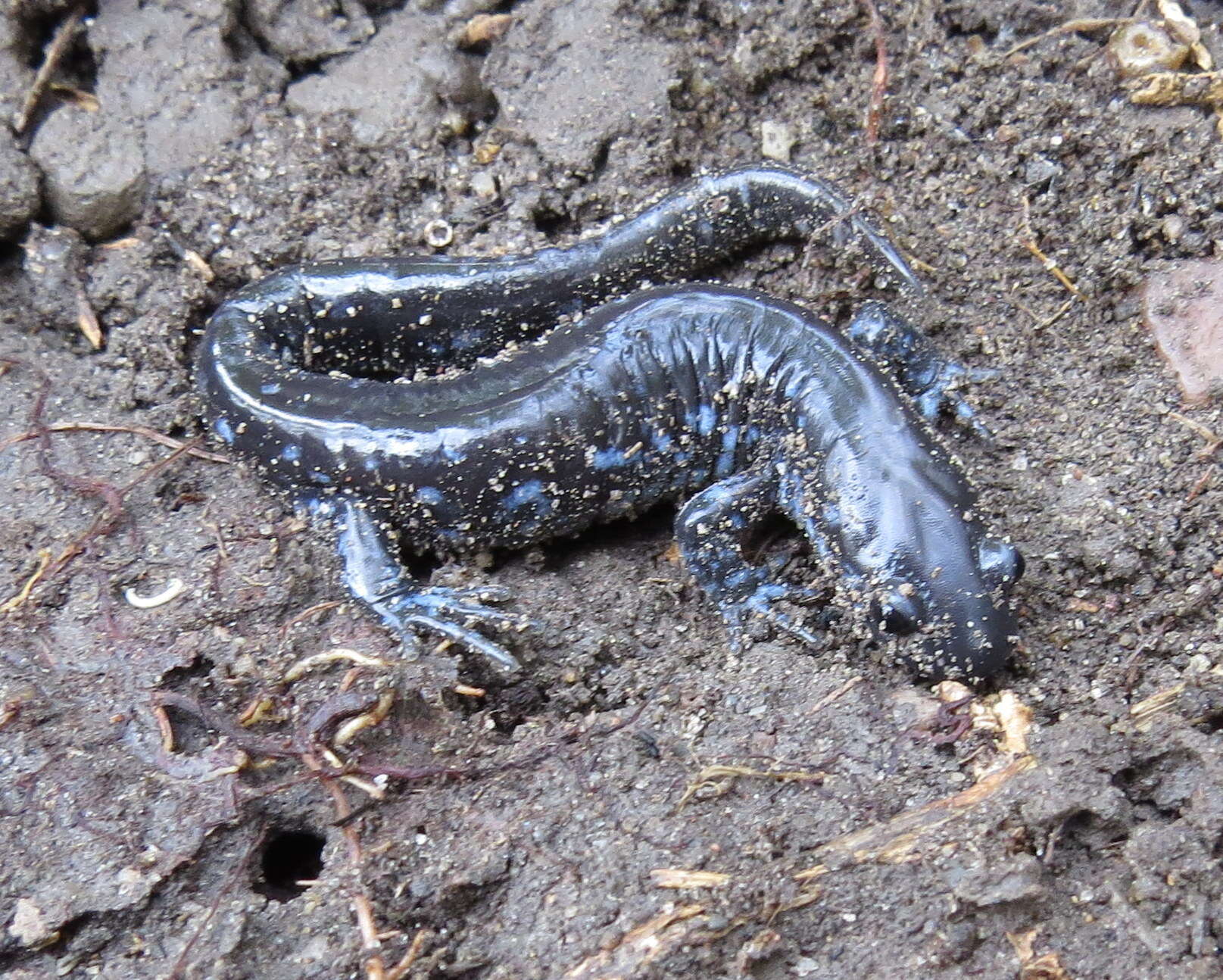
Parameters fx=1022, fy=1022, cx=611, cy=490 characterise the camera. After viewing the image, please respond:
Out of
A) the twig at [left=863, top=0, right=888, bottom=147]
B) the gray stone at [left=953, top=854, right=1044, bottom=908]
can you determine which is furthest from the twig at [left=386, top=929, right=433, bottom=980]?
the twig at [left=863, top=0, right=888, bottom=147]

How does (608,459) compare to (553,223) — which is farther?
(553,223)

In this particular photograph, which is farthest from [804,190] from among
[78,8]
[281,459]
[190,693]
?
[78,8]

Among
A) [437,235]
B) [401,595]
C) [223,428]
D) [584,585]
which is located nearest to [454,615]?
[401,595]

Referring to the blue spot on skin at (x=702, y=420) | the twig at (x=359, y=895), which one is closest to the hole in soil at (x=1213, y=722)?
the blue spot on skin at (x=702, y=420)

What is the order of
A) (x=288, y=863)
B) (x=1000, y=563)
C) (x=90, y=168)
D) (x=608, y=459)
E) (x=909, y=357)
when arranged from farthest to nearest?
(x=90, y=168) < (x=909, y=357) < (x=608, y=459) < (x=1000, y=563) < (x=288, y=863)

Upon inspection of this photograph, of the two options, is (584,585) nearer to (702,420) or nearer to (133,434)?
(702,420)

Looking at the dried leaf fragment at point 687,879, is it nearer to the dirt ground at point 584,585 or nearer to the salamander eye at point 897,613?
the dirt ground at point 584,585
